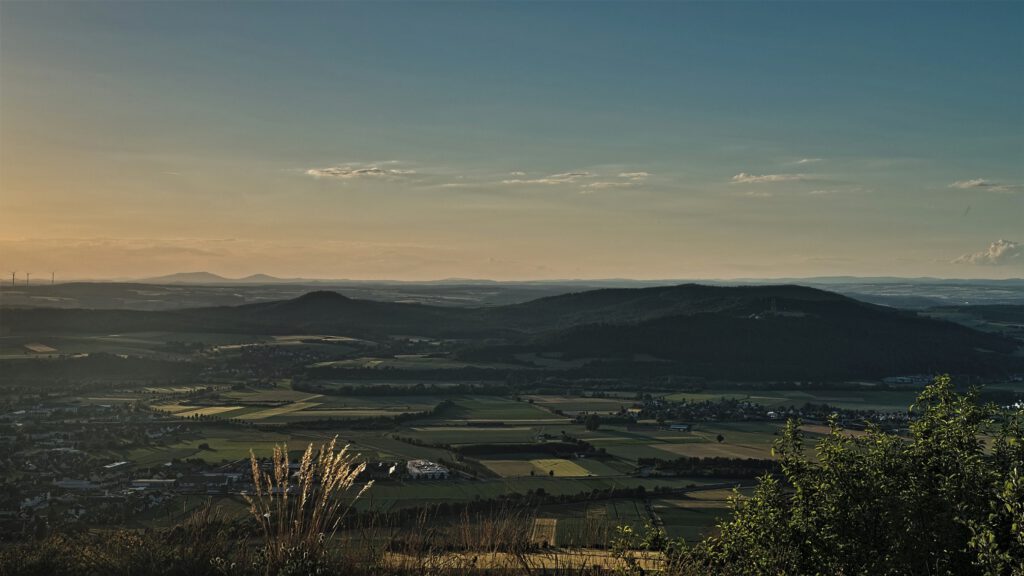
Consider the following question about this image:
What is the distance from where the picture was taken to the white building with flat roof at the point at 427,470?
39688 millimetres

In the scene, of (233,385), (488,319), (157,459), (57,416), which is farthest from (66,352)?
(488,319)

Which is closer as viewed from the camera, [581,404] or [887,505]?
[887,505]

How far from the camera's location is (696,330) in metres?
121

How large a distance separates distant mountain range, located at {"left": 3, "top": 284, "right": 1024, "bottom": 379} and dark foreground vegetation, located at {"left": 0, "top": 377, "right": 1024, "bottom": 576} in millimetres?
91143

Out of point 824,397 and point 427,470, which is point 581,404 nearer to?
point 824,397

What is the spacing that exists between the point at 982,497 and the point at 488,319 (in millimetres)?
151415

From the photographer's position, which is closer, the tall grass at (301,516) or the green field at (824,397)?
the tall grass at (301,516)

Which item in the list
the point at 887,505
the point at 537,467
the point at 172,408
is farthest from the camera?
the point at 172,408

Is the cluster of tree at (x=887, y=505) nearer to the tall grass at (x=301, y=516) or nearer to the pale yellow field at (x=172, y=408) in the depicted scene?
the tall grass at (x=301, y=516)

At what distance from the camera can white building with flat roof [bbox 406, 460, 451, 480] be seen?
3969 cm

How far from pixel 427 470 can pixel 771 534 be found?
30.2 m

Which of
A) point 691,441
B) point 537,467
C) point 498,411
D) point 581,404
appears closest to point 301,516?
point 537,467

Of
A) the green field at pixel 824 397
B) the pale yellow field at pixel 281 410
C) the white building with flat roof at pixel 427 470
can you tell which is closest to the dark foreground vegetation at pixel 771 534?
the white building with flat roof at pixel 427 470

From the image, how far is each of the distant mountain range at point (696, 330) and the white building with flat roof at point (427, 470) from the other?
65.2 meters
